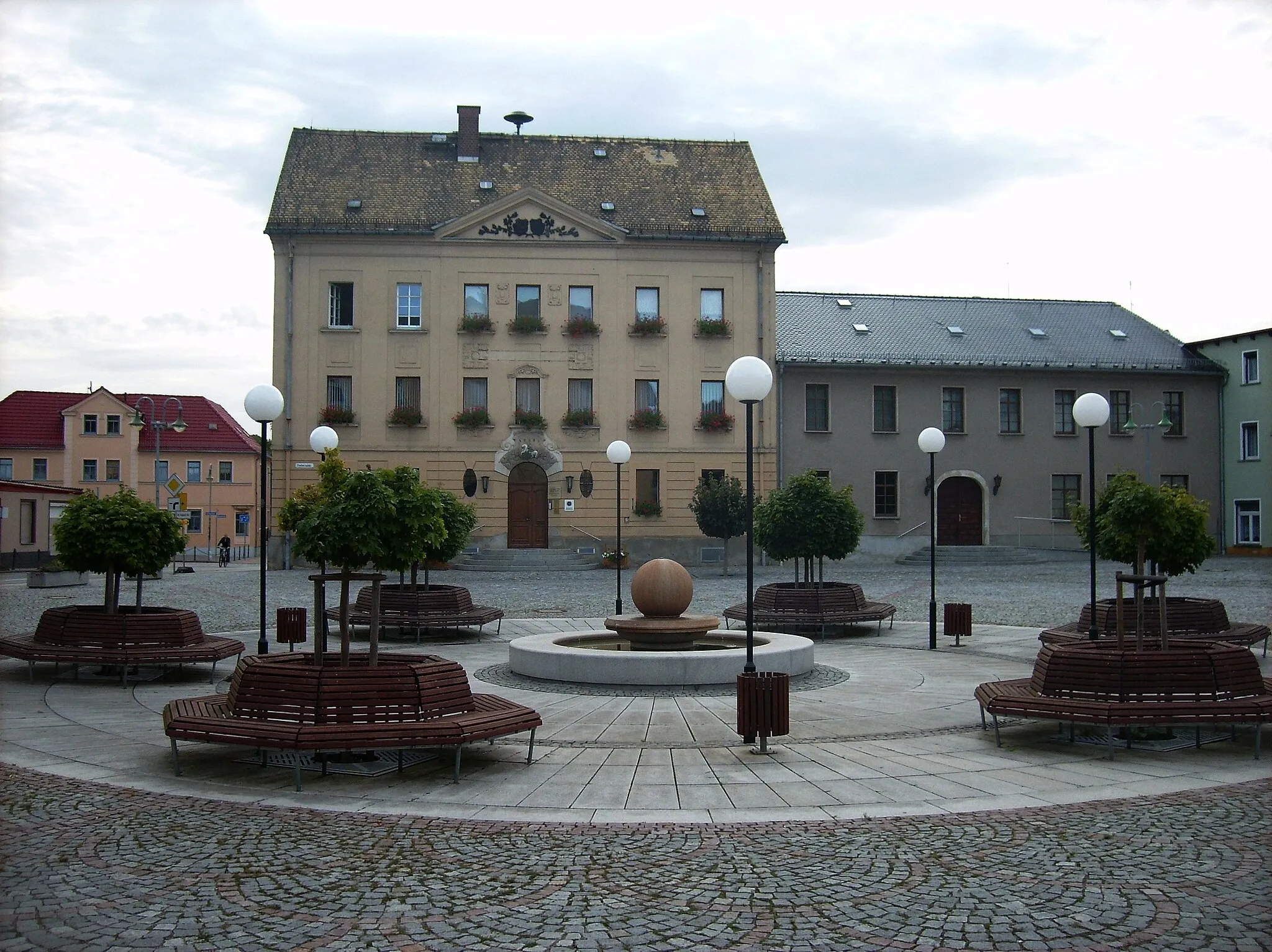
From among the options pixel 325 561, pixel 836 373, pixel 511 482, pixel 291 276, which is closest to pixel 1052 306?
pixel 836 373

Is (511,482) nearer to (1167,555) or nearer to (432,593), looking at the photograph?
(432,593)

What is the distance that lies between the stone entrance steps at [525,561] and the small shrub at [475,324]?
8.30 meters

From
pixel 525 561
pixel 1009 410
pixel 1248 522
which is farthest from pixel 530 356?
pixel 1248 522

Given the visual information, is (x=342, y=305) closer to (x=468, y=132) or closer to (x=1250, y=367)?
(x=468, y=132)

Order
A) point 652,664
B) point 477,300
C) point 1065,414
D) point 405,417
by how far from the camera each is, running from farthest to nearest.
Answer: point 1065,414 < point 477,300 < point 405,417 < point 652,664

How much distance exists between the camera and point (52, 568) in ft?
98.7

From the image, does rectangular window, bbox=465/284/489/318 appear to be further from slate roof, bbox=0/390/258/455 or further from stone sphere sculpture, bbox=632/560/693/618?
slate roof, bbox=0/390/258/455

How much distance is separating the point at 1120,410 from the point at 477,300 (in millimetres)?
27029

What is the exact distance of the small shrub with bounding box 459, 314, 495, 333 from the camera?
136 ft

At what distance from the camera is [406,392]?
41.6m

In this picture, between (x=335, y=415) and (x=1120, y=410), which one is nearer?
(x=335, y=415)

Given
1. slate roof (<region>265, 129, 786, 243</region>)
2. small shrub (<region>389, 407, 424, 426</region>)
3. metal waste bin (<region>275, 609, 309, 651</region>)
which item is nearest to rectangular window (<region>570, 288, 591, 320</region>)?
slate roof (<region>265, 129, 786, 243</region>)

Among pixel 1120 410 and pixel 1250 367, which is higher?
pixel 1250 367

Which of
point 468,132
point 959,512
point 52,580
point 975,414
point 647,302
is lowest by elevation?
point 52,580
